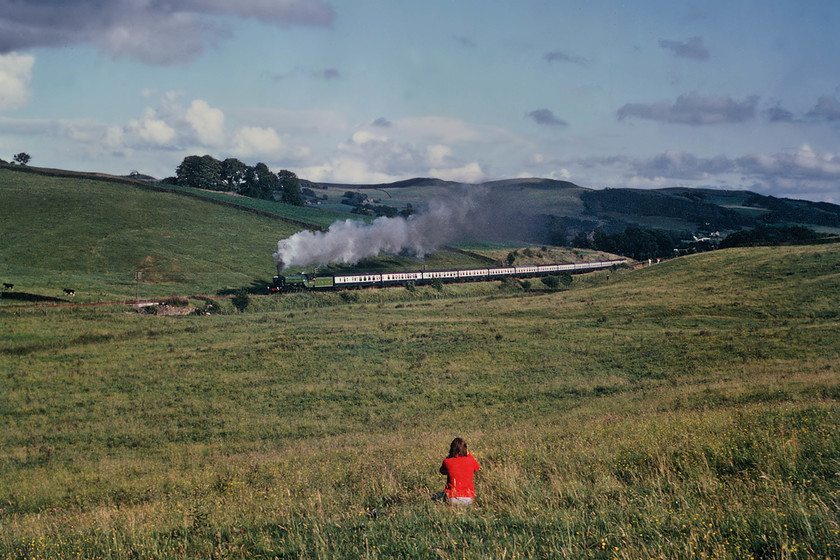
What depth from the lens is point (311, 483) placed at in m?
12.4

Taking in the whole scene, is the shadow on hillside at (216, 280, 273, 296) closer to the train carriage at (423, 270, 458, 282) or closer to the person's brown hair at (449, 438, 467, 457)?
the train carriage at (423, 270, 458, 282)

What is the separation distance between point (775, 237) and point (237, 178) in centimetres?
14244

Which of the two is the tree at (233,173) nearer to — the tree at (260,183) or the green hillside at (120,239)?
the tree at (260,183)

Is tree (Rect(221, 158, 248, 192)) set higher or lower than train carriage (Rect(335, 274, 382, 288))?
higher

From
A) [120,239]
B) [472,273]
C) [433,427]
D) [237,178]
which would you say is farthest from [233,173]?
[433,427]

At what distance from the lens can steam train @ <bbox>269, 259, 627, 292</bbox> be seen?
7412 cm

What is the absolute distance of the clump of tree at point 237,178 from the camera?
6284 inches

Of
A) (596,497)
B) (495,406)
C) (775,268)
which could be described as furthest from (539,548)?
(775,268)

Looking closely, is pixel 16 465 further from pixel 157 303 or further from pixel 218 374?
pixel 157 303

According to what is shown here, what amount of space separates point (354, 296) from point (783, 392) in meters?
60.0

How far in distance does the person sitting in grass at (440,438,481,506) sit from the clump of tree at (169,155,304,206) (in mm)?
164460

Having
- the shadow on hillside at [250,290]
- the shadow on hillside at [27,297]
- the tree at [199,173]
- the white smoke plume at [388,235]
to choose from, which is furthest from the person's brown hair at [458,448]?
the tree at [199,173]

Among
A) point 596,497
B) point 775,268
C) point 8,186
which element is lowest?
point 596,497

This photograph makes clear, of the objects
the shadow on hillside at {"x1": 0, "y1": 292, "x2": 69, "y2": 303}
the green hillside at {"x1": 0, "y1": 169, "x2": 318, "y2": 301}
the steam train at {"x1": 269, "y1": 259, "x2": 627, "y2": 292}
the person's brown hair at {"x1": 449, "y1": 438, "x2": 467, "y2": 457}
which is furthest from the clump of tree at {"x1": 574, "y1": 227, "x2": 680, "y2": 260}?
the person's brown hair at {"x1": 449, "y1": 438, "x2": 467, "y2": 457}
